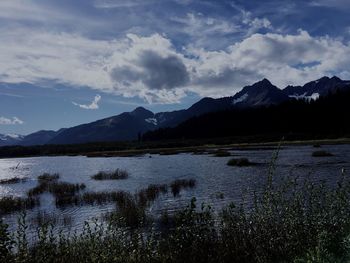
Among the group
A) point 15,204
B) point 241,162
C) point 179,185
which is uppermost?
point 15,204

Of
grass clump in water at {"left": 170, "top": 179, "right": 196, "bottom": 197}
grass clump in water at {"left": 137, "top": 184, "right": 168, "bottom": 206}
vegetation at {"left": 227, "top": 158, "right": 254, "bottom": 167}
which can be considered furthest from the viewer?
vegetation at {"left": 227, "top": 158, "right": 254, "bottom": 167}

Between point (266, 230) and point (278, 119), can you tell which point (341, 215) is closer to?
point (266, 230)

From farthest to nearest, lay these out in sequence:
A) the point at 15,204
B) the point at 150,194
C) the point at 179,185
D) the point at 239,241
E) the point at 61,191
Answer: the point at 61,191
the point at 179,185
the point at 150,194
the point at 15,204
the point at 239,241

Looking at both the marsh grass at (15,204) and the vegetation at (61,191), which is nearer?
the marsh grass at (15,204)

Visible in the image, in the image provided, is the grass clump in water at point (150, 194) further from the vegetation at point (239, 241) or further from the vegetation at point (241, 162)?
the vegetation at point (241, 162)

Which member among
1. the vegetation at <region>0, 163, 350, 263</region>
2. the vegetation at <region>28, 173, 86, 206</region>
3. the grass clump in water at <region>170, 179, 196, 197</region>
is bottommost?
the grass clump in water at <region>170, 179, 196, 197</region>

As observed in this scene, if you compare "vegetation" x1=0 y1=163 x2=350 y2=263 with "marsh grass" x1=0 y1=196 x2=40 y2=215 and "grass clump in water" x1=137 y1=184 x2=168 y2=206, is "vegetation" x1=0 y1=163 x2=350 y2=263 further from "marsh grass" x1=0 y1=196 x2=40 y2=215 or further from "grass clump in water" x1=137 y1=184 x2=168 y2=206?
"marsh grass" x1=0 y1=196 x2=40 y2=215

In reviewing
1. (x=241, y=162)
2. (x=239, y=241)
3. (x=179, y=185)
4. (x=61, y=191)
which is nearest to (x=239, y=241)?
(x=239, y=241)

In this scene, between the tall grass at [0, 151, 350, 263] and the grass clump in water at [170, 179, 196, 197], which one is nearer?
the tall grass at [0, 151, 350, 263]

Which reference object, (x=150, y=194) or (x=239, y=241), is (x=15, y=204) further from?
(x=239, y=241)

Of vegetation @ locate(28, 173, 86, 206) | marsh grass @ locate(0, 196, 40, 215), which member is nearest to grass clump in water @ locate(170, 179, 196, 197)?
vegetation @ locate(28, 173, 86, 206)

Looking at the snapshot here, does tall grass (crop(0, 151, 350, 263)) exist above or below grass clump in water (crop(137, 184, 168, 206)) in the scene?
above

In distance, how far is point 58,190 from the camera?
137 feet

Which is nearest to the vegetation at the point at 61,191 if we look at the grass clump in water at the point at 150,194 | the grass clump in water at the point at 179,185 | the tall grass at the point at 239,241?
the grass clump in water at the point at 150,194
